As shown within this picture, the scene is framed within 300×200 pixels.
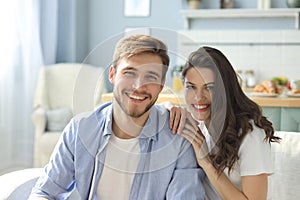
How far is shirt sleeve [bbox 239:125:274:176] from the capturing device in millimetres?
1504

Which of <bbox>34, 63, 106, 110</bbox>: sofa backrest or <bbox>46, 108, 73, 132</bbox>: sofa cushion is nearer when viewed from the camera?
<bbox>46, 108, 73, 132</bbox>: sofa cushion

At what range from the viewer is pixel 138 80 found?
1320 millimetres

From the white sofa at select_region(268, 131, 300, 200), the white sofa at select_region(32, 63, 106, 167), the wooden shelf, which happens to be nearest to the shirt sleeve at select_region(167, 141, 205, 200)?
the white sofa at select_region(268, 131, 300, 200)

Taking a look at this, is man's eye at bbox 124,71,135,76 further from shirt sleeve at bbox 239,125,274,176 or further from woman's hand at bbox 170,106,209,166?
shirt sleeve at bbox 239,125,274,176

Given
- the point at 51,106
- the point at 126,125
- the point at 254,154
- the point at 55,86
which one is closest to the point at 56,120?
the point at 51,106

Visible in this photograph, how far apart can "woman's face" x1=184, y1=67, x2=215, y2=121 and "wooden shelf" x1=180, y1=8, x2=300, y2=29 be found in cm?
308

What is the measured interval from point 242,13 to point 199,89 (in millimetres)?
3139

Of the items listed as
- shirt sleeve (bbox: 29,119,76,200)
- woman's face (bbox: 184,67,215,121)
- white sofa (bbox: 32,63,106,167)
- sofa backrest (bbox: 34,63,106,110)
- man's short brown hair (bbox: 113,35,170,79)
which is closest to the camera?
man's short brown hair (bbox: 113,35,170,79)

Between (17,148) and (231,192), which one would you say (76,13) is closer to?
(17,148)

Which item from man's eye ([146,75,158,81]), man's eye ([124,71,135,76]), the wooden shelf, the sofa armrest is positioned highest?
the wooden shelf

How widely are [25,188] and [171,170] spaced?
514 millimetres

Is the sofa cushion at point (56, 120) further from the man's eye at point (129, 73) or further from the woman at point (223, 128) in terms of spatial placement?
the man's eye at point (129, 73)

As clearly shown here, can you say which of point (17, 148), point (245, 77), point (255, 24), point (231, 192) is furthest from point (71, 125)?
point (255, 24)

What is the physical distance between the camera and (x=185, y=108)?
1.47 metres
